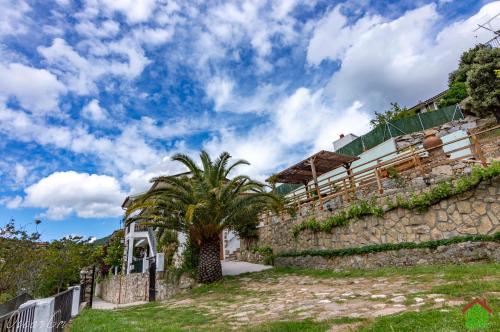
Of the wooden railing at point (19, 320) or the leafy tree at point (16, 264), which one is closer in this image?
the wooden railing at point (19, 320)

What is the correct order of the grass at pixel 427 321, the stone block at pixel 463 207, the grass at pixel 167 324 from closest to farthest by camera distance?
the grass at pixel 427 321 → the grass at pixel 167 324 → the stone block at pixel 463 207

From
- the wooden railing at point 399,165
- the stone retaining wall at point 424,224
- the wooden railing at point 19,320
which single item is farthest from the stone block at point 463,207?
the wooden railing at point 19,320

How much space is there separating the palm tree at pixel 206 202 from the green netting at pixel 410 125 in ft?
41.0

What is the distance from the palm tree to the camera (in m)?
10.9

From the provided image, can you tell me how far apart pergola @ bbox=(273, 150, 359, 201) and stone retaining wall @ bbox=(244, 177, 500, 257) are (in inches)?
109

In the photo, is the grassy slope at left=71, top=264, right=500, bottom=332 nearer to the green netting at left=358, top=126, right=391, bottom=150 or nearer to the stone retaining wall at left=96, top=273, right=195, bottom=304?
the stone retaining wall at left=96, top=273, right=195, bottom=304

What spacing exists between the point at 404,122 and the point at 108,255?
27239 mm

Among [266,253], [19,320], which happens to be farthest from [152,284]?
[19,320]

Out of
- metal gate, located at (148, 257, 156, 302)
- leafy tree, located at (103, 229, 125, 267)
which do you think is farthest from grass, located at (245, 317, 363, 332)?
leafy tree, located at (103, 229, 125, 267)

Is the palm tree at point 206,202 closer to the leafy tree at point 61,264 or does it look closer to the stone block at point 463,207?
the stone block at point 463,207

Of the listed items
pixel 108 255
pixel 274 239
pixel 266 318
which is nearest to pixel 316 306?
pixel 266 318

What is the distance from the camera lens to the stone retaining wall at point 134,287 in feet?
43.2

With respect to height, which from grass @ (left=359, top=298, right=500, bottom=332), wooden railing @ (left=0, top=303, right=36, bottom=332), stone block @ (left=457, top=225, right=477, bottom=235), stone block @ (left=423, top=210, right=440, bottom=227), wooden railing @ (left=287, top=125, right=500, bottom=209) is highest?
wooden railing @ (left=287, top=125, right=500, bottom=209)

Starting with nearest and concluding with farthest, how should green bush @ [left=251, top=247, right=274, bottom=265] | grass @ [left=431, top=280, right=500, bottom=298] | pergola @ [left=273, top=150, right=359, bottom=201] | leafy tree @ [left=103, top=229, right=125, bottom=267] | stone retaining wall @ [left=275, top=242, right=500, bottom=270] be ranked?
grass @ [left=431, top=280, right=500, bottom=298] → stone retaining wall @ [left=275, top=242, right=500, bottom=270] → pergola @ [left=273, top=150, right=359, bottom=201] → green bush @ [left=251, top=247, right=274, bottom=265] → leafy tree @ [left=103, top=229, right=125, bottom=267]
